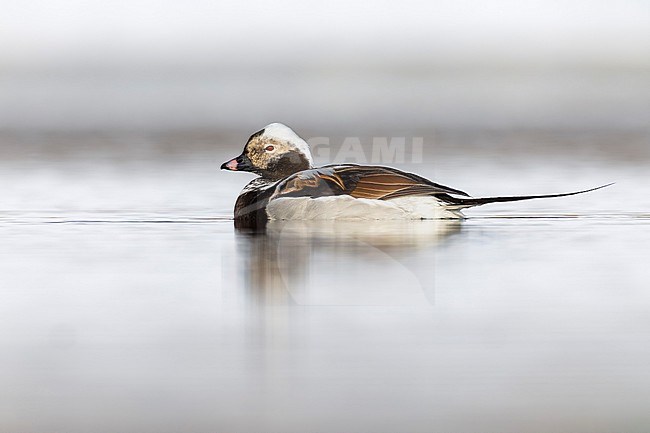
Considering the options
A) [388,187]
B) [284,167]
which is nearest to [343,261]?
[388,187]

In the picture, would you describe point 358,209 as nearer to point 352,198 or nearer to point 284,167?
point 352,198

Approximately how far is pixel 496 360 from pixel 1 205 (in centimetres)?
498

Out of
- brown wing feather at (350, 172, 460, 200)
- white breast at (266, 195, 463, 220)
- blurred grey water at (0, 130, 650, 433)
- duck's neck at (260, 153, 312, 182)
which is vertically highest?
duck's neck at (260, 153, 312, 182)

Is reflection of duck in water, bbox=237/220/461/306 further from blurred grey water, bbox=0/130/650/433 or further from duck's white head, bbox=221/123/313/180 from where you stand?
duck's white head, bbox=221/123/313/180

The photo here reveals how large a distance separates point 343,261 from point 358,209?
6.09ft

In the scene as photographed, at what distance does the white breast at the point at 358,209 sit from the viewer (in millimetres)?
7707

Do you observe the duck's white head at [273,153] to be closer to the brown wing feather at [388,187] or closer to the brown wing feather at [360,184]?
the brown wing feather at [360,184]

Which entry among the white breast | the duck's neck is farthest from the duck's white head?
the white breast

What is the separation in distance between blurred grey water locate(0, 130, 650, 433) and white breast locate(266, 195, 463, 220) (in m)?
0.11

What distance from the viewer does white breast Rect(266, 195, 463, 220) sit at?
7.71 meters

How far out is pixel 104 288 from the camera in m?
5.29

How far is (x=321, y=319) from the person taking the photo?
462cm

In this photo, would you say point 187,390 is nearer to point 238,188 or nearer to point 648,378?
point 648,378

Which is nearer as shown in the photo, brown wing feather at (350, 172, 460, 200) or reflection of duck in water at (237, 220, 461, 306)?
reflection of duck in water at (237, 220, 461, 306)
